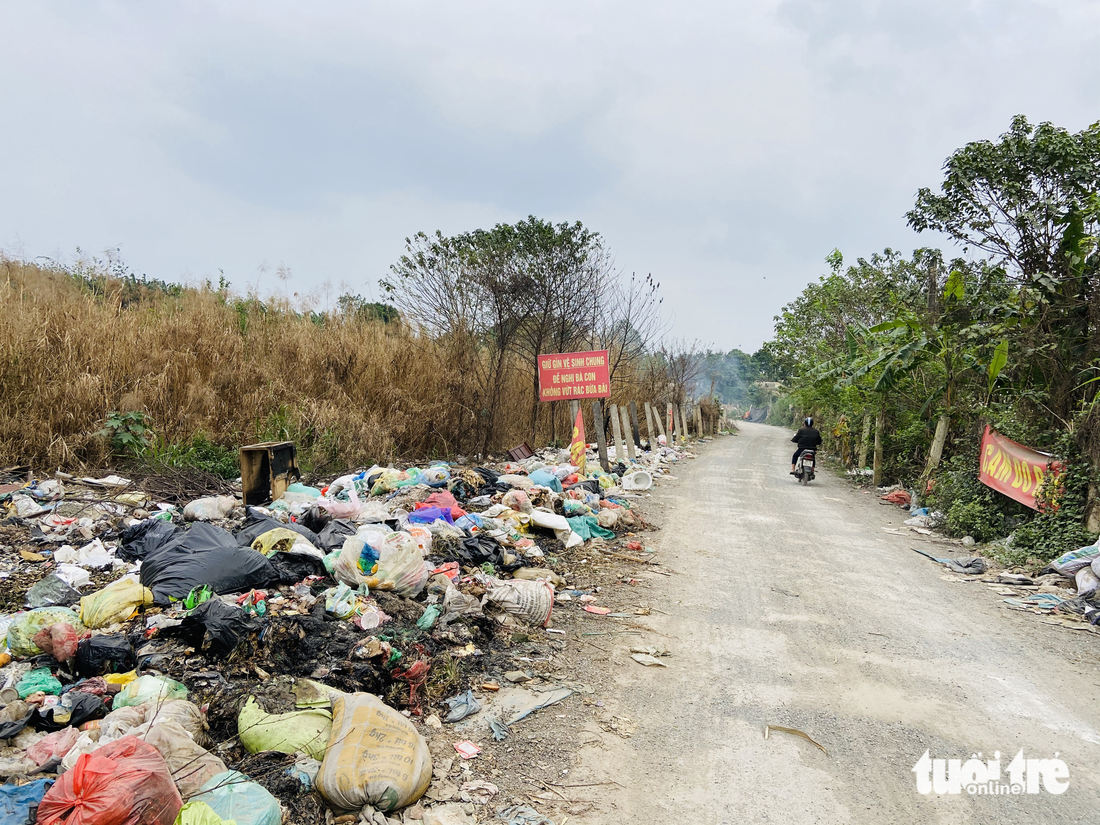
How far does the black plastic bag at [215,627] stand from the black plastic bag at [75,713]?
60 centimetres

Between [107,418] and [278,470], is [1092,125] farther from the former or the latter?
[107,418]

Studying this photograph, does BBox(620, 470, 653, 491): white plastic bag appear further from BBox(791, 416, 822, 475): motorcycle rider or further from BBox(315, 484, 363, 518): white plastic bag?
BBox(315, 484, 363, 518): white plastic bag

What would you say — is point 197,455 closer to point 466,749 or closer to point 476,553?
point 476,553

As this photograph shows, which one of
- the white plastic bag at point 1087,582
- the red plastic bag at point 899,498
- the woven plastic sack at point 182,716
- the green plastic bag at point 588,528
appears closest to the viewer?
the woven plastic sack at point 182,716

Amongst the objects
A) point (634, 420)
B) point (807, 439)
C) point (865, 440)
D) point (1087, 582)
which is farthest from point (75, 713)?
point (865, 440)

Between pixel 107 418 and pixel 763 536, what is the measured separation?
26.8 ft

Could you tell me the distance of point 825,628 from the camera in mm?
5027

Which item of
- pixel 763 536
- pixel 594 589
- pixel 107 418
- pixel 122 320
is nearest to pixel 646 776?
pixel 594 589

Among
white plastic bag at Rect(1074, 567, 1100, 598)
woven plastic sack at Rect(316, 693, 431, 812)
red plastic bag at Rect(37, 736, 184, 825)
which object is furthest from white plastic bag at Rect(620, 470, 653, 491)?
red plastic bag at Rect(37, 736, 184, 825)

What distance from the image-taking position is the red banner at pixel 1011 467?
745 centimetres

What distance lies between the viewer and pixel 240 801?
8.03 ft

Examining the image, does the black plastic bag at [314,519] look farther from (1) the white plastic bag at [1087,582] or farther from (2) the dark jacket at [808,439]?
(2) the dark jacket at [808,439]

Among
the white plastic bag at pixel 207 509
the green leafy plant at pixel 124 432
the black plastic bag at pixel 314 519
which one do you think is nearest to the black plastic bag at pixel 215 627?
the black plastic bag at pixel 314 519

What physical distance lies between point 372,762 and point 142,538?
370cm
